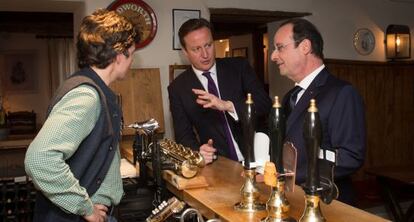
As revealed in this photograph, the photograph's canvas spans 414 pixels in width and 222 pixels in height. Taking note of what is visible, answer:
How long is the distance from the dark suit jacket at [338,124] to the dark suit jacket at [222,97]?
2.13ft

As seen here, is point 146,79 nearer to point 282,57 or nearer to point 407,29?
point 282,57

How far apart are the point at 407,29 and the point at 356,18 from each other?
28.1 inches

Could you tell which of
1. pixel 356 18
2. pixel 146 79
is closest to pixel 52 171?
pixel 146 79

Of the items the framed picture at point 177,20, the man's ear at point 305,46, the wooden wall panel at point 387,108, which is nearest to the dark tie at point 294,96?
the man's ear at point 305,46

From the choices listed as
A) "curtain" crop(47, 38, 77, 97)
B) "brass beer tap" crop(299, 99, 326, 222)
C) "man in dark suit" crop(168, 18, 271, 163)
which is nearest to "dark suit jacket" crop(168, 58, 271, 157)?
"man in dark suit" crop(168, 18, 271, 163)

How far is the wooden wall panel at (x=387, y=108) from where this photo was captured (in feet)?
15.8

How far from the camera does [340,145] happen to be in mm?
1636

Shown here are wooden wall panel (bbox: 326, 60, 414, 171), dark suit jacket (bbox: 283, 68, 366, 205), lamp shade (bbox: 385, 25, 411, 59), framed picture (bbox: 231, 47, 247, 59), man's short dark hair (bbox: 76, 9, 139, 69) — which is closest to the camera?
man's short dark hair (bbox: 76, 9, 139, 69)

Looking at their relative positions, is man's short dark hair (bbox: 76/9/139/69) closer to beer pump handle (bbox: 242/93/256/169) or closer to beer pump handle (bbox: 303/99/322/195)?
beer pump handle (bbox: 242/93/256/169)

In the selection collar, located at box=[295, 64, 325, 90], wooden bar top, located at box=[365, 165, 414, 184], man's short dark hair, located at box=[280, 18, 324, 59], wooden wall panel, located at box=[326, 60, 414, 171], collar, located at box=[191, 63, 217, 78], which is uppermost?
man's short dark hair, located at box=[280, 18, 324, 59]

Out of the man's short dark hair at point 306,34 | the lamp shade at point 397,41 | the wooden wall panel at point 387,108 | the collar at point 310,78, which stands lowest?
the wooden wall panel at point 387,108

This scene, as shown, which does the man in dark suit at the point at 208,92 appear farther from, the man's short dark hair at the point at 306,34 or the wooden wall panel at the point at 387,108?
the wooden wall panel at the point at 387,108

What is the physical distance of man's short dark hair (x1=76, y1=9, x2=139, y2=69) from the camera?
1431mm

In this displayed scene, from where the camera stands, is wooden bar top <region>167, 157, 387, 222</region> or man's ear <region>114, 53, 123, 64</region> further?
man's ear <region>114, 53, 123, 64</region>
